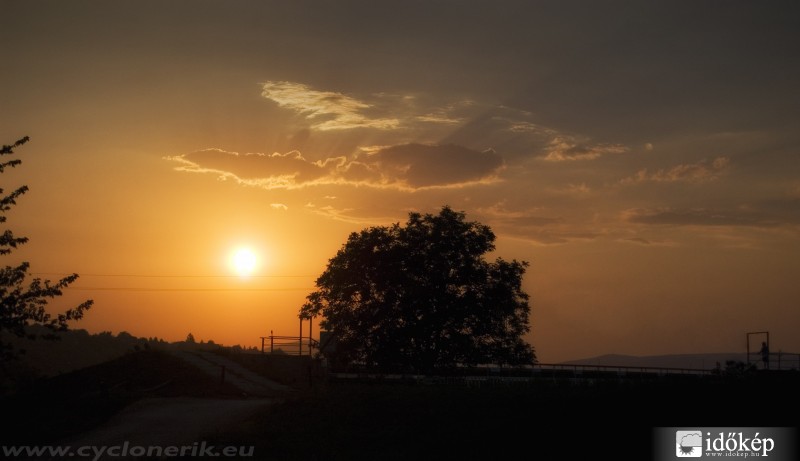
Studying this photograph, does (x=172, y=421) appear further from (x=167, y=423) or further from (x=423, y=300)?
(x=423, y=300)

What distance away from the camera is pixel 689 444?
73.0ft

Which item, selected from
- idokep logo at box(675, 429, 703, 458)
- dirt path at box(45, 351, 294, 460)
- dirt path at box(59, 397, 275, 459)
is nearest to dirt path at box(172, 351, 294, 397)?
dirt path at box(45, 351, 294, 460)

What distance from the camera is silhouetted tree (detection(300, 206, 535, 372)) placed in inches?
2239

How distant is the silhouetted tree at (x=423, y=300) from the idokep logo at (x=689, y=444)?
3403 cm

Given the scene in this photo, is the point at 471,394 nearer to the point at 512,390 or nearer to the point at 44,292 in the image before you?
the point at 512,390

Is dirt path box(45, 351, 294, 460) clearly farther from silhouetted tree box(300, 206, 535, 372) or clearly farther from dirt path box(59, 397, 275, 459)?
silhouetted tree box(300, 206, 535, 372)

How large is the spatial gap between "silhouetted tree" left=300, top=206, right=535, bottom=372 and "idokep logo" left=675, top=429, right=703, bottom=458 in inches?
1340

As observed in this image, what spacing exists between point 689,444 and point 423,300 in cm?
3555

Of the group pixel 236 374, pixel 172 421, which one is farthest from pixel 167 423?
pixel 236 374

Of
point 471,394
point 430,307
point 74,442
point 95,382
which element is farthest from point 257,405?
point 430,307

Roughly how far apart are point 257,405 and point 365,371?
19.4 meters

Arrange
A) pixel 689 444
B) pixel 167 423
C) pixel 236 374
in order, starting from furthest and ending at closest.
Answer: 1. pixel 236 374
2. pixel 167 423
3. pixel 689 444

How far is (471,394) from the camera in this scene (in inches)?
1158

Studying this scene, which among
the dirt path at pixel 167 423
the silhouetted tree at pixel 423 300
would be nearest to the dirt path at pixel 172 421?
the dirt path at pixel 167 423
